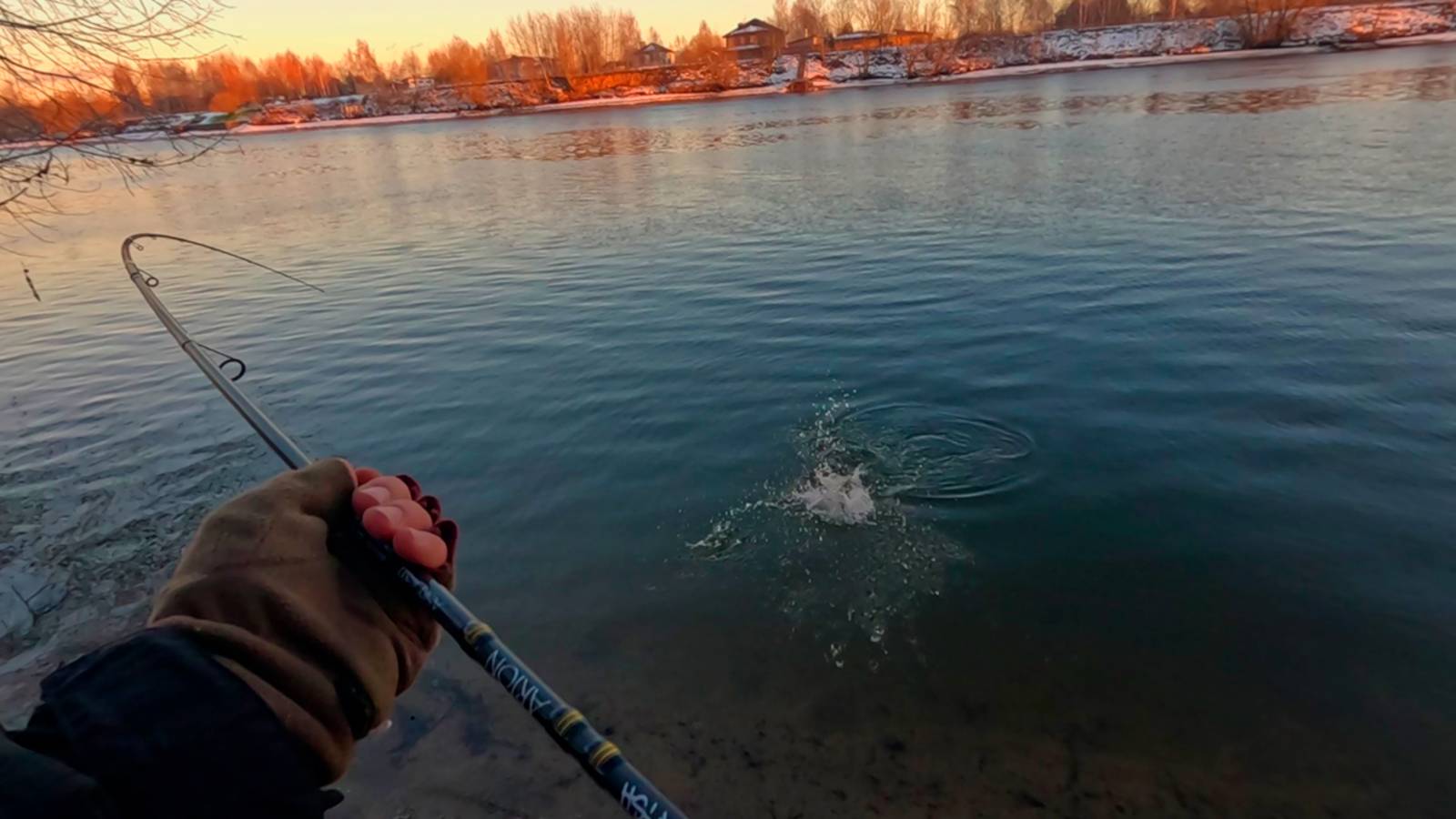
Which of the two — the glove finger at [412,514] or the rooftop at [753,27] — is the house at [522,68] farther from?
the glove finger at [412,514]

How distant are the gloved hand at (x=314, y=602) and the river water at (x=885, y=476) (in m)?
3.48

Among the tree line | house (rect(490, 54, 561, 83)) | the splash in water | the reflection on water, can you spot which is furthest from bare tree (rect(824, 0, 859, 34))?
the splash in water

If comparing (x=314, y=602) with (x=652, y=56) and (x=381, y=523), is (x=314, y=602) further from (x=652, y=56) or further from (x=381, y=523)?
(x=652, y=56)

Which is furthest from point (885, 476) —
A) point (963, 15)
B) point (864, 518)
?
point (963, 15)

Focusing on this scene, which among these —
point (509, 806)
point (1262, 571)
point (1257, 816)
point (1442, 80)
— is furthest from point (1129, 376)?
point (1442, 80)

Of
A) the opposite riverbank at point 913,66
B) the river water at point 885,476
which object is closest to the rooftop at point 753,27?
the opposite riverbank at point 913,66

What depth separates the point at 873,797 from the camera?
4.84m

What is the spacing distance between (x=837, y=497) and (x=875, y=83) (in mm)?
89905

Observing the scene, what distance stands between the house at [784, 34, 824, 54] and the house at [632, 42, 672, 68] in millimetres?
21842

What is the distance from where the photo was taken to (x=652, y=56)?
148m

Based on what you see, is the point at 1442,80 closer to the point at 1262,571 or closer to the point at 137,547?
the point at 1262,571

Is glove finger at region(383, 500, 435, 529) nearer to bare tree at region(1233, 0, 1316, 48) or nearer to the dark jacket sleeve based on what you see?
the dark jacket sleeve

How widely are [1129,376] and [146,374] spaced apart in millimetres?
14640

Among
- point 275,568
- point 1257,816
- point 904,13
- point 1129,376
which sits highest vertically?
point 904,13
